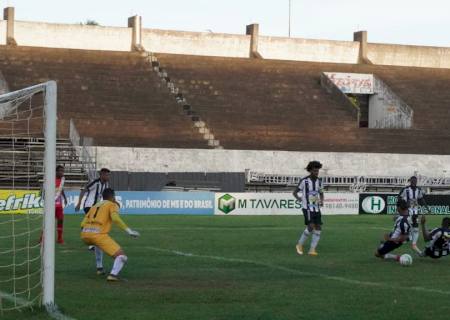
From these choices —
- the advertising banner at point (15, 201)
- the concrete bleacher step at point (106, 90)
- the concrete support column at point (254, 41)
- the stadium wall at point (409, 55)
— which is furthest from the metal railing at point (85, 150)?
the stadium wall at point (409, 55)

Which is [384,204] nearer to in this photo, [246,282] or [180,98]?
[180,98]

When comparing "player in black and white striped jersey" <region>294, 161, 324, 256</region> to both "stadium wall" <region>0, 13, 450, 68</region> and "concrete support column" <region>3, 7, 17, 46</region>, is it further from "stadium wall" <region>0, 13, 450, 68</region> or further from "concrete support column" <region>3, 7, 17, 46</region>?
"stadium wall" <region>0, 13, 450, 68</region>

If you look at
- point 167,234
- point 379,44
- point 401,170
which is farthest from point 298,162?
point 167,234

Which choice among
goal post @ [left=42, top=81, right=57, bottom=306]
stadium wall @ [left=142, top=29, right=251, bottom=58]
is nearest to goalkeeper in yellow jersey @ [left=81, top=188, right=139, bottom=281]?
goal post @ [left=42, top=81, right=57, bottom=306]

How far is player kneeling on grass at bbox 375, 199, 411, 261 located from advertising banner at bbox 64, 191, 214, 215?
21.8 meters

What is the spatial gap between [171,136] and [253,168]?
4516 millimetres

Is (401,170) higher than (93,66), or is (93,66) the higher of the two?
(93,66)

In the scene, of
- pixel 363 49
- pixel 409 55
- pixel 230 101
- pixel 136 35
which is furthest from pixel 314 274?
pixel 409 55

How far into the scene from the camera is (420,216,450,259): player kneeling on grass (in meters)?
19.6

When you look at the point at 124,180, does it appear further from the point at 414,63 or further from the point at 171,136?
the point at 414,63

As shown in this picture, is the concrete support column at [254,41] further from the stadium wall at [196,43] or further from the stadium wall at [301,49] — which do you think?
the stadium wall at [301,49]

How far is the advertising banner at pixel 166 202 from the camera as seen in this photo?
135 ft

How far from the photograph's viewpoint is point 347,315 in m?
12.2

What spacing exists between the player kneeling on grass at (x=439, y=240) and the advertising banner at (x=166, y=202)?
72.9 ft
